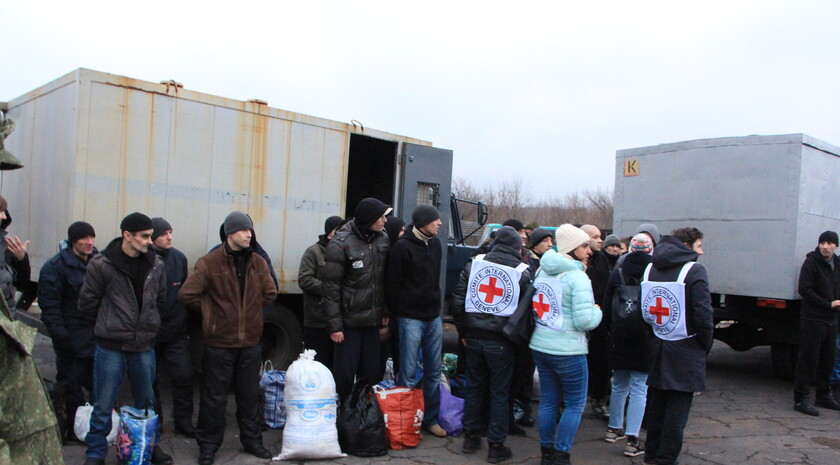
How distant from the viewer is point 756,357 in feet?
30.7

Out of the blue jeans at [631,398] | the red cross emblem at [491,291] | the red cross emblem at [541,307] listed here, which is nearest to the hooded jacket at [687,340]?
the blue jeans at [631,398]

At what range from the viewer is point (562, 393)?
4297 millimetres

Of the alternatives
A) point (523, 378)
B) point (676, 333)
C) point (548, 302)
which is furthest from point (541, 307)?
point (523, 378)

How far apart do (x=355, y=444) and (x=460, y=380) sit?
57.3 inches

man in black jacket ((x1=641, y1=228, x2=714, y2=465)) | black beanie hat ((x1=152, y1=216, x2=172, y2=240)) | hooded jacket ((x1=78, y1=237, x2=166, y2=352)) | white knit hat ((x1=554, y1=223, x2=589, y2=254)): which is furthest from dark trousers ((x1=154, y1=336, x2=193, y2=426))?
man in black jacket ((x1=641, y1=228, x2=714, y2=465))

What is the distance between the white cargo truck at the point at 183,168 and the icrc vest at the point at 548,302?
8.99 feet

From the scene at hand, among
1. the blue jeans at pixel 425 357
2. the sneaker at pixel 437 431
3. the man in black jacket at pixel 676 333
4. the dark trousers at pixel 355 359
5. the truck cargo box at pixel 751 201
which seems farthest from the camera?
the truck cargo box at pixel 751 201

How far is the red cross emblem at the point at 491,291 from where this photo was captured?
14.7ft

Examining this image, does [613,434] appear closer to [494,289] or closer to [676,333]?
[676,333]

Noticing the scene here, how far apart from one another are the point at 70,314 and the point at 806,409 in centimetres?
673

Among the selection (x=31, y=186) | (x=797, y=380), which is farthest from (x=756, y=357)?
(x=31, y=186)

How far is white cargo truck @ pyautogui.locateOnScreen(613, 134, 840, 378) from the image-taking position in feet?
22.1

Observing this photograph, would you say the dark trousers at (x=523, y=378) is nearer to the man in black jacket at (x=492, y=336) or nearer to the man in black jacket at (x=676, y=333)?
the man in black jacket at (x=492, y=336)

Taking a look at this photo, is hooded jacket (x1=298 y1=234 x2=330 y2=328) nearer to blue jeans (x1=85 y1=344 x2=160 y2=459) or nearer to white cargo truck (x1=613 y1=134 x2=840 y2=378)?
blue jeans (x1=85 y1=344 x2=160 y2=459)
